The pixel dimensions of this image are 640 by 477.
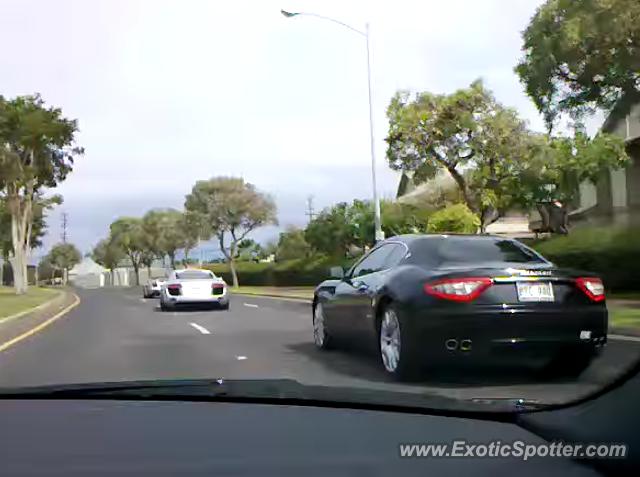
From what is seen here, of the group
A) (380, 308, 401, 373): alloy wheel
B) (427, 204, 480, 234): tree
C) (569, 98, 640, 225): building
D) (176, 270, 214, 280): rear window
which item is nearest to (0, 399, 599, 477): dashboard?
(569, 98, 640, 225): building

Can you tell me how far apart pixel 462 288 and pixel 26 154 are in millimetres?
34176

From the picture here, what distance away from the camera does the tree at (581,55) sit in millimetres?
14875

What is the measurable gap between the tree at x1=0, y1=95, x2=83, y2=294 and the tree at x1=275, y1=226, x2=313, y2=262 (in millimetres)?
20164

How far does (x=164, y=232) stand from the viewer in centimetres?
7906

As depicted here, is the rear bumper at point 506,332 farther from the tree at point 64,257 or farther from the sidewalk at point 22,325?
the tree at point 64,257

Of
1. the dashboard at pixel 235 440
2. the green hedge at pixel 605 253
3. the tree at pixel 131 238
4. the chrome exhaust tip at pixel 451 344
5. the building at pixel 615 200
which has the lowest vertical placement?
the chrome exhaust tip at pixel 451 344

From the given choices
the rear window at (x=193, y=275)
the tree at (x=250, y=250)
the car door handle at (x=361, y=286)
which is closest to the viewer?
the car door handle at (x=361, y=286)

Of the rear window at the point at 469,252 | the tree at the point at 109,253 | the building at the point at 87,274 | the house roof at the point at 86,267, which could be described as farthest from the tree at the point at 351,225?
the house roof at the point at 86,267

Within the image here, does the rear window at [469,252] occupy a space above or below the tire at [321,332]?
above

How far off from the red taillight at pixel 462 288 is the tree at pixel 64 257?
116 metres

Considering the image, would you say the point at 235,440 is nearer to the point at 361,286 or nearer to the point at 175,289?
the point at 361,286

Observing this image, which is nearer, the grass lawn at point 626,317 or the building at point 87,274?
the grass lawn at point 626,317

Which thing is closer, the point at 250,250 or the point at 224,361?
the point at 224,361

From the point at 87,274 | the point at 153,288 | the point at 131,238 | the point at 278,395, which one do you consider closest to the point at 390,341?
the point at 278,395
